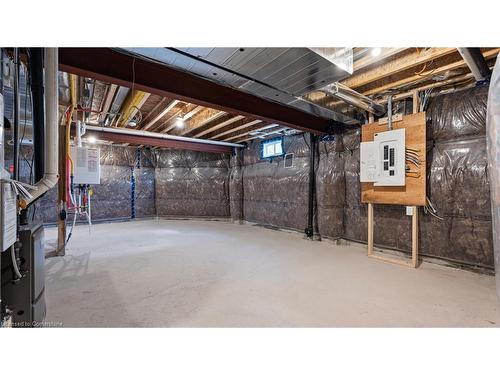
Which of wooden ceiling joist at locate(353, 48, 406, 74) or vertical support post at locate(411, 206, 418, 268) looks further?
vertical support post at locate(411, 206, 418, 268)

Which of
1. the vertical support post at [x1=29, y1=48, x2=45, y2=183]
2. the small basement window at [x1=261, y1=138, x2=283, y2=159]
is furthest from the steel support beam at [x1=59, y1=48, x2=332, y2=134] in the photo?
the small basement window at [x1=261, y1=138, x2=283, y2=159]

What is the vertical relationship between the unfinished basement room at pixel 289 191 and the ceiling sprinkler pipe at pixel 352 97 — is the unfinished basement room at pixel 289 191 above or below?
below

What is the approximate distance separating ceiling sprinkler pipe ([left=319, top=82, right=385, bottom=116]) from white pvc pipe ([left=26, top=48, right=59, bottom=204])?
6.74ft

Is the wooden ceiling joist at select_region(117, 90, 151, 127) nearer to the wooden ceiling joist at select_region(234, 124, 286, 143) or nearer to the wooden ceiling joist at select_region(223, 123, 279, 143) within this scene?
the wooden ceiling joist at select_region(223, 123, 279, 143)

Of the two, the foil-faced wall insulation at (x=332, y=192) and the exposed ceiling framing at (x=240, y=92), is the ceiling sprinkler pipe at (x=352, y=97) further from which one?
the foil-faced wall insulation at (x=332, y=192)

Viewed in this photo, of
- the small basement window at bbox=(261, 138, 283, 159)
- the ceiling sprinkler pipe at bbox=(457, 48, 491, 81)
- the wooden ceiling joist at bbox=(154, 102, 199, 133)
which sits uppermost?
the wooden ceiling joist at bbox=(154, 102, 199, 133)

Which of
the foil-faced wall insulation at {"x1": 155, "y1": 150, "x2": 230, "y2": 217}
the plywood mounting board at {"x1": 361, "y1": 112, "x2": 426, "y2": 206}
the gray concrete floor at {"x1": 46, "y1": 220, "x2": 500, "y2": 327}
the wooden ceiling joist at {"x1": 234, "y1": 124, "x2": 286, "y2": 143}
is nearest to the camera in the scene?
the gray concrete floor at {"x1": 46, "y1": 220, "x2": 500, "y2": 327}

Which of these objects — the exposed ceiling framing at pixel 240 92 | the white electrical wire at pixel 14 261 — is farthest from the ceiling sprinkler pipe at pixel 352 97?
the white electrical wire at pixel 14 261

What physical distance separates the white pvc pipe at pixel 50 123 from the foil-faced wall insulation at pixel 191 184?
4.99 m

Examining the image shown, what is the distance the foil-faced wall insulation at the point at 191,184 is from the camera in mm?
6422

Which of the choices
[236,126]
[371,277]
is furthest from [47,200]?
[371,277]

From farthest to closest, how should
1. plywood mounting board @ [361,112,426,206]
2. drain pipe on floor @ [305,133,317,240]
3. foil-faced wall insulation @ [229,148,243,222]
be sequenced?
foil-faced wall insulation @ [229,148,243,222] < drain pipe on floor @ [305,133,317,240] < plywood mounting board @ [361,112,426,206]

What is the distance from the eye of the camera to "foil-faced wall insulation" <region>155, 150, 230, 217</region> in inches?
253
